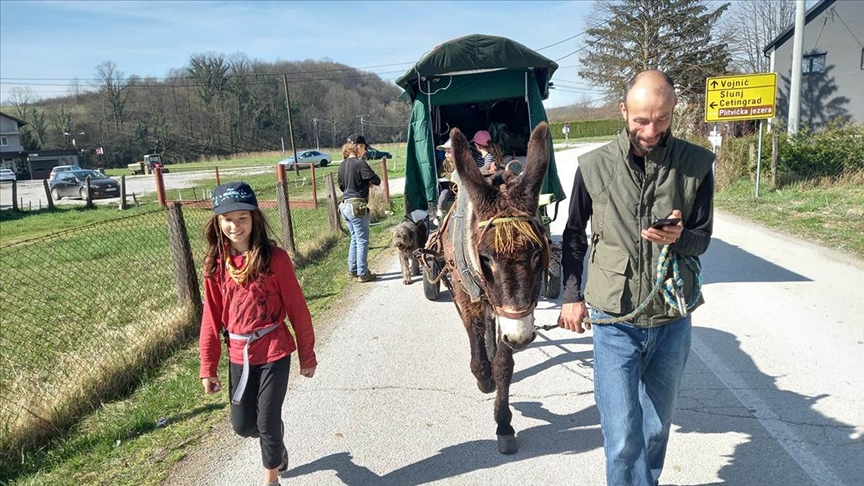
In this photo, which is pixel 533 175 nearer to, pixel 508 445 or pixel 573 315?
pixel 573 315

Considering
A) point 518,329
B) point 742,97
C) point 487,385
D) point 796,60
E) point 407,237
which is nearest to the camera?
point 518,329

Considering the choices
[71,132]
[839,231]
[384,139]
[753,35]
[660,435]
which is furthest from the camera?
[384,139]

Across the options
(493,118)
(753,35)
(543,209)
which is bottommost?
(543,209)

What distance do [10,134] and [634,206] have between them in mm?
88988

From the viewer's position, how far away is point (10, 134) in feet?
227

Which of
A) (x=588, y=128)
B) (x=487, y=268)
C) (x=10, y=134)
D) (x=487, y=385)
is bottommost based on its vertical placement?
(x=487, y=385)

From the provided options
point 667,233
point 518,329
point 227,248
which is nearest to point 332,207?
point 227,248

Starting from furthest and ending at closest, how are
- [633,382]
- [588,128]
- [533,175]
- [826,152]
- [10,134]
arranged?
[10,134]
[588,128]
[826,152]
[533,175]
[633,382]

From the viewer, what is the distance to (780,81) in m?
28.4

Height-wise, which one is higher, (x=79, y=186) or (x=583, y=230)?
(x=583, y=230)

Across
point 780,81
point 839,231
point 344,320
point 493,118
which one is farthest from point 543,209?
point 780,81

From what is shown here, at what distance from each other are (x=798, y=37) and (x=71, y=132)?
91.7m

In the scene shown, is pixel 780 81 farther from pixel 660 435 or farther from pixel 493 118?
pixel 660 435

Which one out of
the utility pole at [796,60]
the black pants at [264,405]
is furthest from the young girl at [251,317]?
the utility pole at [796,60]
